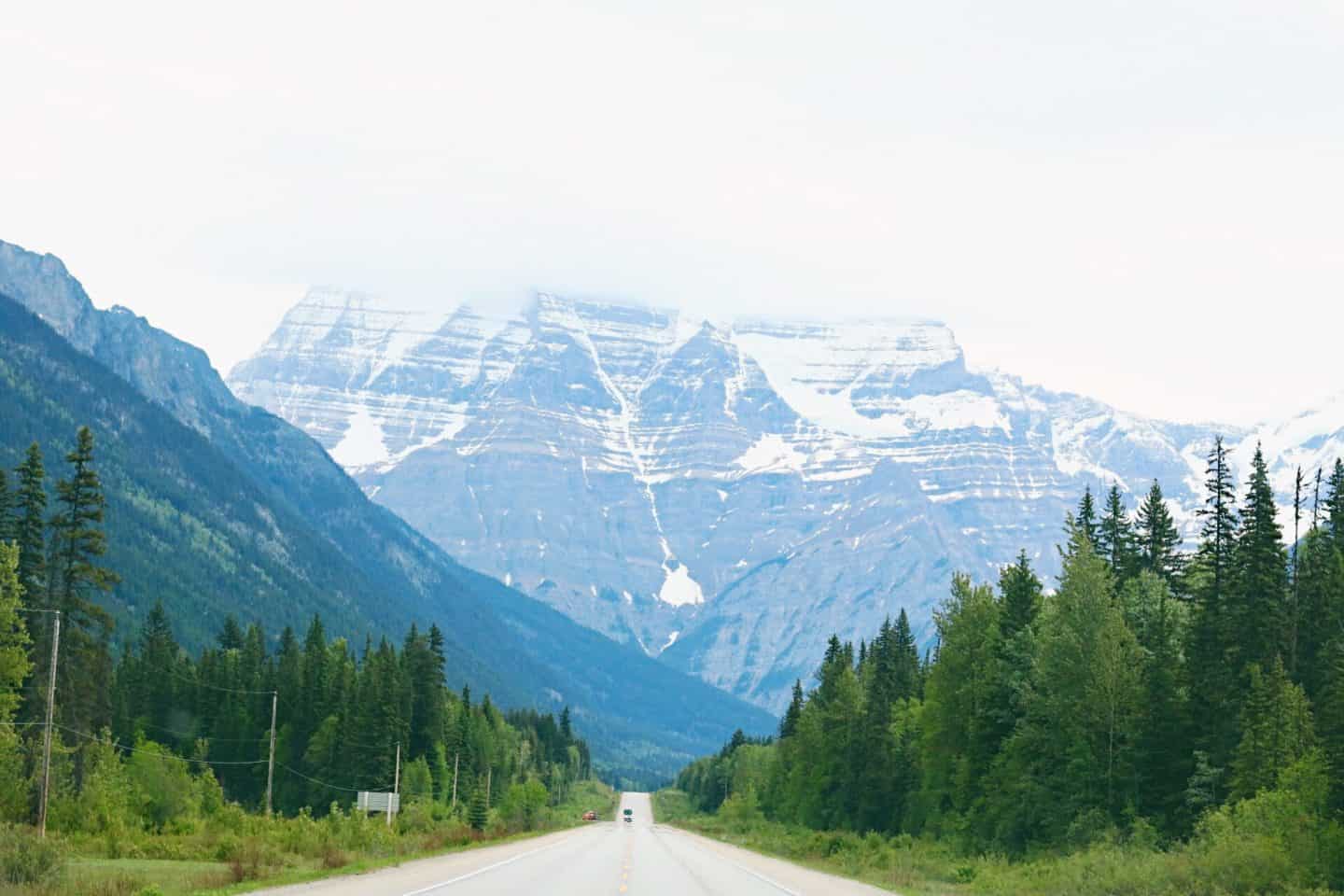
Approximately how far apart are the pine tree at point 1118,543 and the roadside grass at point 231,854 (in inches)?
1405

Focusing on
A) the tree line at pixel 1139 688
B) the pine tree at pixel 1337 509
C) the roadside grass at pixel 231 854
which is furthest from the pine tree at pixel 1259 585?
the roadside grass at pixel 231 854

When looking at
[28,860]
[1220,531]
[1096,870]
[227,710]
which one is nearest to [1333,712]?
[1096,870]

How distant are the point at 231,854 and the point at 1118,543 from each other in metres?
53.1

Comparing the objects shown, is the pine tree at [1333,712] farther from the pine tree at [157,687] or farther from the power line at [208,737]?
the pine tree at [157,687]

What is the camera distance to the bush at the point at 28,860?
3412 centimetres

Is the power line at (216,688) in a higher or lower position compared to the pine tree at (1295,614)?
lower

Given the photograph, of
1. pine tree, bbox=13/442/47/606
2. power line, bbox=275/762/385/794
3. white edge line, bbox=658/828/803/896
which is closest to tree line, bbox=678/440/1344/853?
white edge line, bbox=658/828/803/896

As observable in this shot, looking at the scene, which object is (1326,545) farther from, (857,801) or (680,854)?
(857,801)

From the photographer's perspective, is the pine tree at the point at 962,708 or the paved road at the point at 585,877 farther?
the pine tree at the point at 962,708

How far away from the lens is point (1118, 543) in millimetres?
89312

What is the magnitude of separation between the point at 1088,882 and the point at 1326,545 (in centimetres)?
3357

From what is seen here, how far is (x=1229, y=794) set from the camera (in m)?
50.9

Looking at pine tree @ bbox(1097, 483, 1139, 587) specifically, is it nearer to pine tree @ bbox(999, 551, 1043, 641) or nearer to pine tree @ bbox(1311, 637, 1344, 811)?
pine tree @ bbox(999, 551, 1043, 641)

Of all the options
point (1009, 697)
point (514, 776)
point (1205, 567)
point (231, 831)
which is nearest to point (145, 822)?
point (231, 831)
